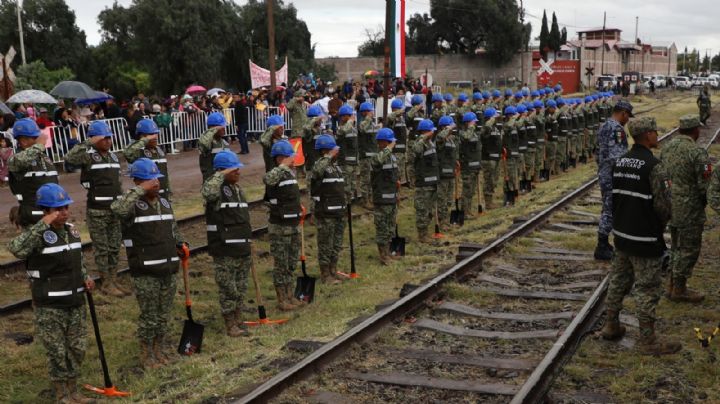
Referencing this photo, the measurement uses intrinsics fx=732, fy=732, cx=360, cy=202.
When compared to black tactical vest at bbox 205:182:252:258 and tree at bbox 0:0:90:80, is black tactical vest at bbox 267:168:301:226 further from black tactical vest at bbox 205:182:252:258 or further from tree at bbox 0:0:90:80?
tree at bbox 0:0:90:80

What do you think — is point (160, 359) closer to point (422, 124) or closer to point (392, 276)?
point (392, 276)

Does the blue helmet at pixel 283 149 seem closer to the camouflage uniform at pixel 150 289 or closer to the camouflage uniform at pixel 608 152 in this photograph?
the camouflage uniform at pixel 150 289

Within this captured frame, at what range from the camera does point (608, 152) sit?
9719mm

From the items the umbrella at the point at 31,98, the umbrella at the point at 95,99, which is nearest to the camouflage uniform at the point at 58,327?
the umbrella at the point at 31,98

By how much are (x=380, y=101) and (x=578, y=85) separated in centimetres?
3621

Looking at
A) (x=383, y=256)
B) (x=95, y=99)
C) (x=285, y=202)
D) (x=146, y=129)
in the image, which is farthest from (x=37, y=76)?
(x=285, y=202)

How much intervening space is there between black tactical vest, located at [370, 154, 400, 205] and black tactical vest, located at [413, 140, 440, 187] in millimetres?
1116

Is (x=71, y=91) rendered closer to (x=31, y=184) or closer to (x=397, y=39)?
(x=397, y=39)

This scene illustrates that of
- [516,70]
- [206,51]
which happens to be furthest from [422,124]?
[516,70]

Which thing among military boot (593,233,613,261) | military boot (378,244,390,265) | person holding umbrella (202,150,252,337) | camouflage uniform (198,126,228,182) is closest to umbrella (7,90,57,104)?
camouflage uniform (198,126,228,182)

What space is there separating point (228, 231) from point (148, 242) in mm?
1064

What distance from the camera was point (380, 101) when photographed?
88.4 ft

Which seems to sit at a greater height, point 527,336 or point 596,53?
point 596,53

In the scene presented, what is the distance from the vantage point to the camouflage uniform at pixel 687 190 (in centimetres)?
784
